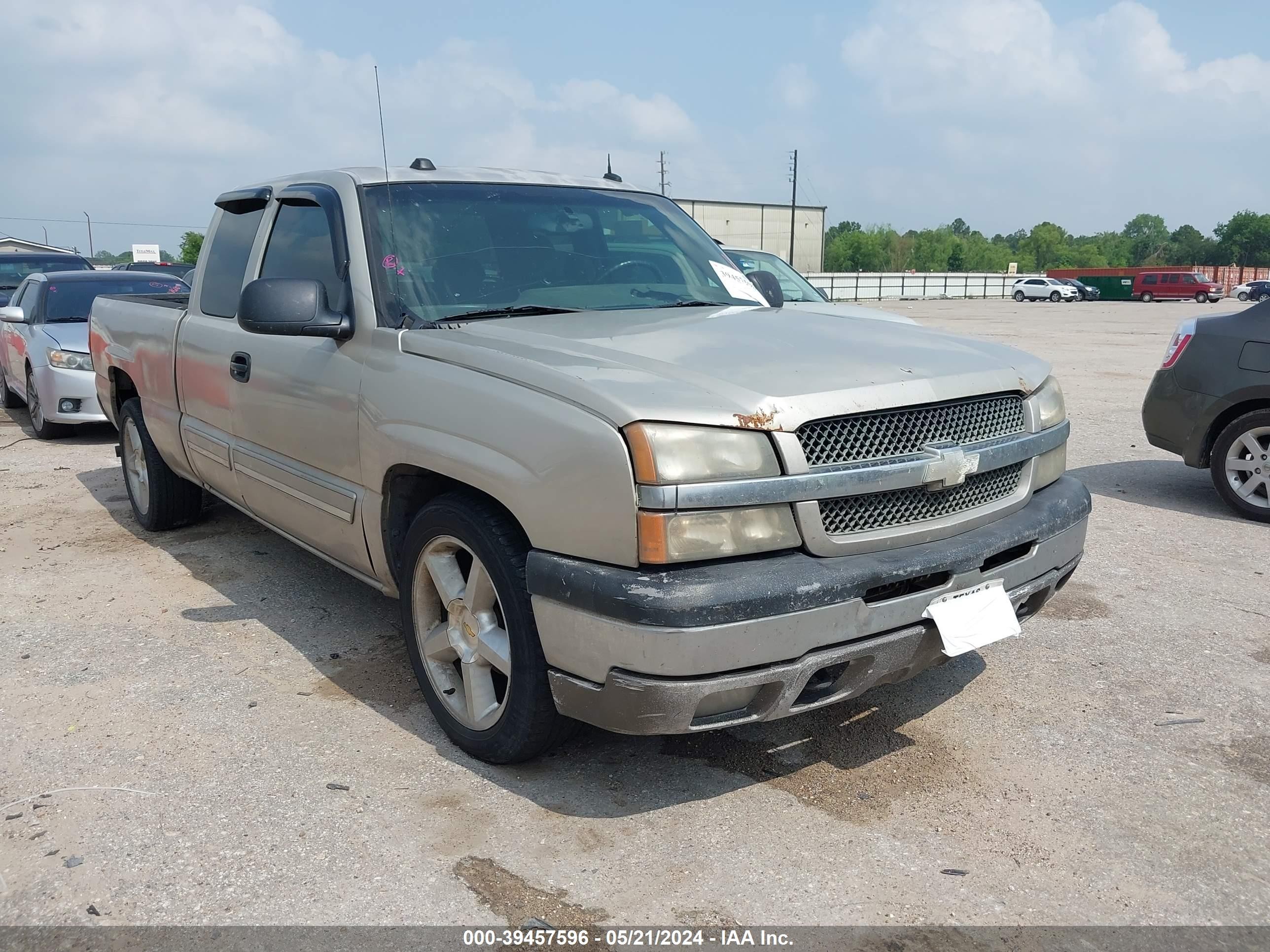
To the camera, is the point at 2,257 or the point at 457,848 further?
the point at 2,257

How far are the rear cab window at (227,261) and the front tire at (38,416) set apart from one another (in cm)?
537

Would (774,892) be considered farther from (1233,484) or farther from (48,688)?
(1233,484)

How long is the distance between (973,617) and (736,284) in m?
1.98

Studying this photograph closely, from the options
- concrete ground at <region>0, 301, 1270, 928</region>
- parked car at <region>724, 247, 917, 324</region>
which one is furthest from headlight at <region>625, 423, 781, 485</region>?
parked car at <region>724, 247, 917, 324</region>

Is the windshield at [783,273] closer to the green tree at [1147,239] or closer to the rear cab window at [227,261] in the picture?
the rear cab window at [227,261]

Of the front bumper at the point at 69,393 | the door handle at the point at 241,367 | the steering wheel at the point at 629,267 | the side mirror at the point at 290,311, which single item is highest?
the steering wheel at the point at 629,267

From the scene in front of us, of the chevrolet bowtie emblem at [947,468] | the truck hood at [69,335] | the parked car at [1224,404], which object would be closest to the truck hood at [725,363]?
the chevrolet bowtie emblem at [947,468]

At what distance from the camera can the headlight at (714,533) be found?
2.52 m

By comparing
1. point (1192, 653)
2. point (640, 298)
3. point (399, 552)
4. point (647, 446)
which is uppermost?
point (640, 298)

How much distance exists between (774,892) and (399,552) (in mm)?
1659

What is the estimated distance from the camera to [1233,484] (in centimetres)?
643

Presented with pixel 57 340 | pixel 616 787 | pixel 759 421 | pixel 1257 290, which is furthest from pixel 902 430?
pixel 1257 290

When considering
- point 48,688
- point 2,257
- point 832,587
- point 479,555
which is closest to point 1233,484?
point 832,587

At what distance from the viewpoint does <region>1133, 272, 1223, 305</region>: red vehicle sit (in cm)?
5366
